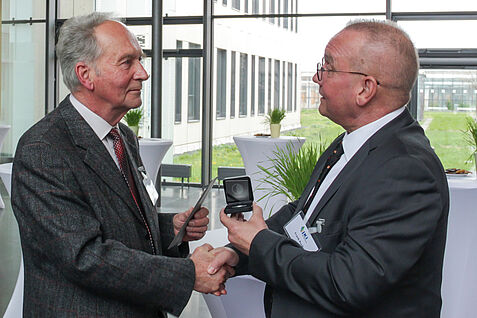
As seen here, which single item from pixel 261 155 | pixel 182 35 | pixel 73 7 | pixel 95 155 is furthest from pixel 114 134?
pixel 73 7

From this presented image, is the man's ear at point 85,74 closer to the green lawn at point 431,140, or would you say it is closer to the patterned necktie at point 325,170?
the patterned necktie at point 325,170

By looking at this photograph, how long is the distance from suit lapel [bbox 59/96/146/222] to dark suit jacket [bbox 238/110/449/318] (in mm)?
521

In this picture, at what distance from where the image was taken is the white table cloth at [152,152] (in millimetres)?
7254

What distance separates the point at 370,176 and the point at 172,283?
0.70m

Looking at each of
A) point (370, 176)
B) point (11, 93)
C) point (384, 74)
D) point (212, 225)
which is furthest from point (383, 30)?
point (11, 93)

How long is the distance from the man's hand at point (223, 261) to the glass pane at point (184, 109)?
914 centimetres

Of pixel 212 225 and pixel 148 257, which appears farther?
pixel 212 225

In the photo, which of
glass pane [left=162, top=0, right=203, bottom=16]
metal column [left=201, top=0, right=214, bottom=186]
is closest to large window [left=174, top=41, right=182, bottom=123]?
metal column [left=201, top=0, right=214, bottom=186]

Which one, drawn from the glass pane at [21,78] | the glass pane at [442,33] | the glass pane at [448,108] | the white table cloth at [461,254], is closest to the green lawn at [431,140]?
the glass pane at [448,108]

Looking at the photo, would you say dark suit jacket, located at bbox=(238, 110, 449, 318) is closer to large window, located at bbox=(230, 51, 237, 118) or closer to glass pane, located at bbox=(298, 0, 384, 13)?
glass pane, located at bbox=(298, 0, 384, 13)

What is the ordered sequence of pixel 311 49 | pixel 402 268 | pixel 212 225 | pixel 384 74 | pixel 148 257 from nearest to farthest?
1. pixel 402 268
2. pixel 384 74
3. pixel 148 257
4. pixel 212 225
5. pixel 311 49

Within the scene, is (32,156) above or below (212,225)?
above

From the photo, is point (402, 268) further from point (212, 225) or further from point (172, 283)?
point (212, 225)

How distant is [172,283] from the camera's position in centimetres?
191
